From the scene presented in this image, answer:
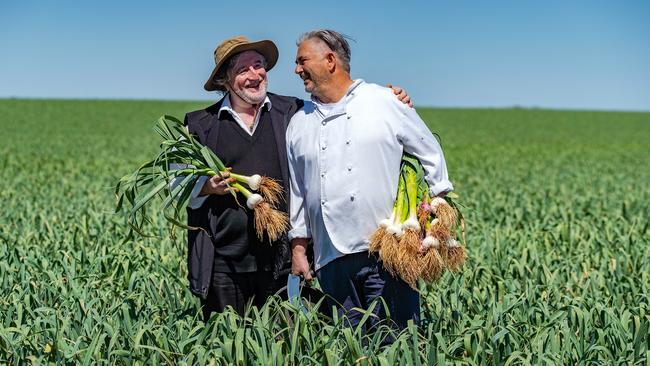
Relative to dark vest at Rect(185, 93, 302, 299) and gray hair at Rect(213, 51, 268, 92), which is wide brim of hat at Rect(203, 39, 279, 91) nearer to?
gray hair at Rect(213, 51, 268, 92)

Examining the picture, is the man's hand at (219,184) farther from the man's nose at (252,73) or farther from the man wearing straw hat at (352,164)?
the man's nose at (252,73)

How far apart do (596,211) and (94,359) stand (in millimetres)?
8113

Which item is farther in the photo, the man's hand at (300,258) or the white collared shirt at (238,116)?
the white collared shirt at (238,116)

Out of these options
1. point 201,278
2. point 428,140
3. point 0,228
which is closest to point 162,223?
point 0,228

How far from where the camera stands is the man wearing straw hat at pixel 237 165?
13.5ft

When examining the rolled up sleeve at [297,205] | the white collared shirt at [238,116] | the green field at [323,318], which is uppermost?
the white collared shirt at [238,116]

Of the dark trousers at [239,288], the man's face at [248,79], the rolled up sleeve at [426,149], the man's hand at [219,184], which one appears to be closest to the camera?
the rolled up sleeve at [426,149]

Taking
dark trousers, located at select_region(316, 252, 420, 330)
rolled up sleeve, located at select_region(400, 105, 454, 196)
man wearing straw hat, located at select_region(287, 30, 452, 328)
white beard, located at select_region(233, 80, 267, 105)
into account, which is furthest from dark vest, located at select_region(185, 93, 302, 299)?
rolled up sleeve, located at select_region(400, 105, 454, 196)

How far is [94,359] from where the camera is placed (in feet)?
12.2

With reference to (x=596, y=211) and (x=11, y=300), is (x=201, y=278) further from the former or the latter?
(x=596, y=211)

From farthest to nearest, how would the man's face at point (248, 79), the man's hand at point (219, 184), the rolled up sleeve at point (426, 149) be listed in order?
the man's face at point (248, 79) < the man's hand at point (219, 184) < the rolled up sleeve at point (426, 149)

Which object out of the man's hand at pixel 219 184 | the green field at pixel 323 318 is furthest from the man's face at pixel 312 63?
the green field at pixel 323 318

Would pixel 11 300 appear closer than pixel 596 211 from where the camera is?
Yes

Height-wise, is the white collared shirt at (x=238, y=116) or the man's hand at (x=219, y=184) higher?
the white collared shirt at (x=238, y=116)
